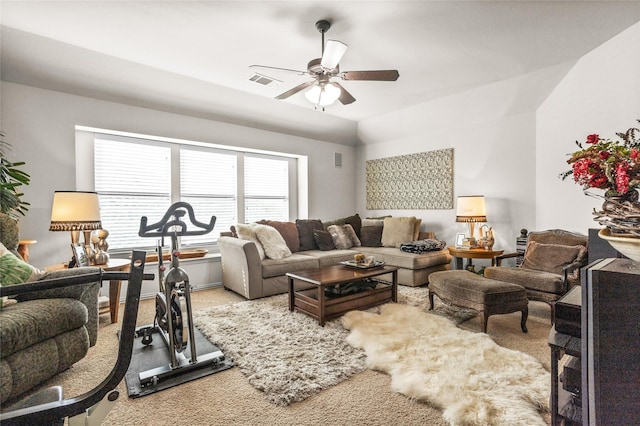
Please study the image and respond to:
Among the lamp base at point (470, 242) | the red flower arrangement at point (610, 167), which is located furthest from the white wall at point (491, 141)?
the red flower arrangement at point (610, 167)

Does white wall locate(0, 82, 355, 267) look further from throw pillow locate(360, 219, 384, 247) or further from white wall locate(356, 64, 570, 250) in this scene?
white wall locate(356, 64, 570, 250)

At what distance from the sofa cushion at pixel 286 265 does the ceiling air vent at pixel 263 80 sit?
89.4 inches

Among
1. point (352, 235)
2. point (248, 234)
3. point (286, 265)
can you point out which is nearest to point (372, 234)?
point (352, 235)

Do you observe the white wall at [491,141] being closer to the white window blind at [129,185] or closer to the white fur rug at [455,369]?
the white fur rug at [455,369]

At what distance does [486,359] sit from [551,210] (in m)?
2.65

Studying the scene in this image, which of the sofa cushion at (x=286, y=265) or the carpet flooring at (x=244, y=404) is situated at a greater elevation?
the sofa cushion at (x=286, y=265)

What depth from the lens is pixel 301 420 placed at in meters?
1.63

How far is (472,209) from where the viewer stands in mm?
4340

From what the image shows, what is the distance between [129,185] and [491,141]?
5.23 m

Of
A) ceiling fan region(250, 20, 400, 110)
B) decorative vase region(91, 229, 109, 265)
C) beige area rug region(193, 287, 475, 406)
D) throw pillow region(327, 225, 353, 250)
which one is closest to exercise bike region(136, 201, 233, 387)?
beige area rug region(193, 287, 475, 406)

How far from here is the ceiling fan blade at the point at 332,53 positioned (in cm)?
236

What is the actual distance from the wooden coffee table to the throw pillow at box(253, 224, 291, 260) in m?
0.79

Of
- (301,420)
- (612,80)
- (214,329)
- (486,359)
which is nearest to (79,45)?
(214,329)

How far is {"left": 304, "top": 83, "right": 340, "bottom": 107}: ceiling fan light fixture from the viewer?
2906 millimetres
